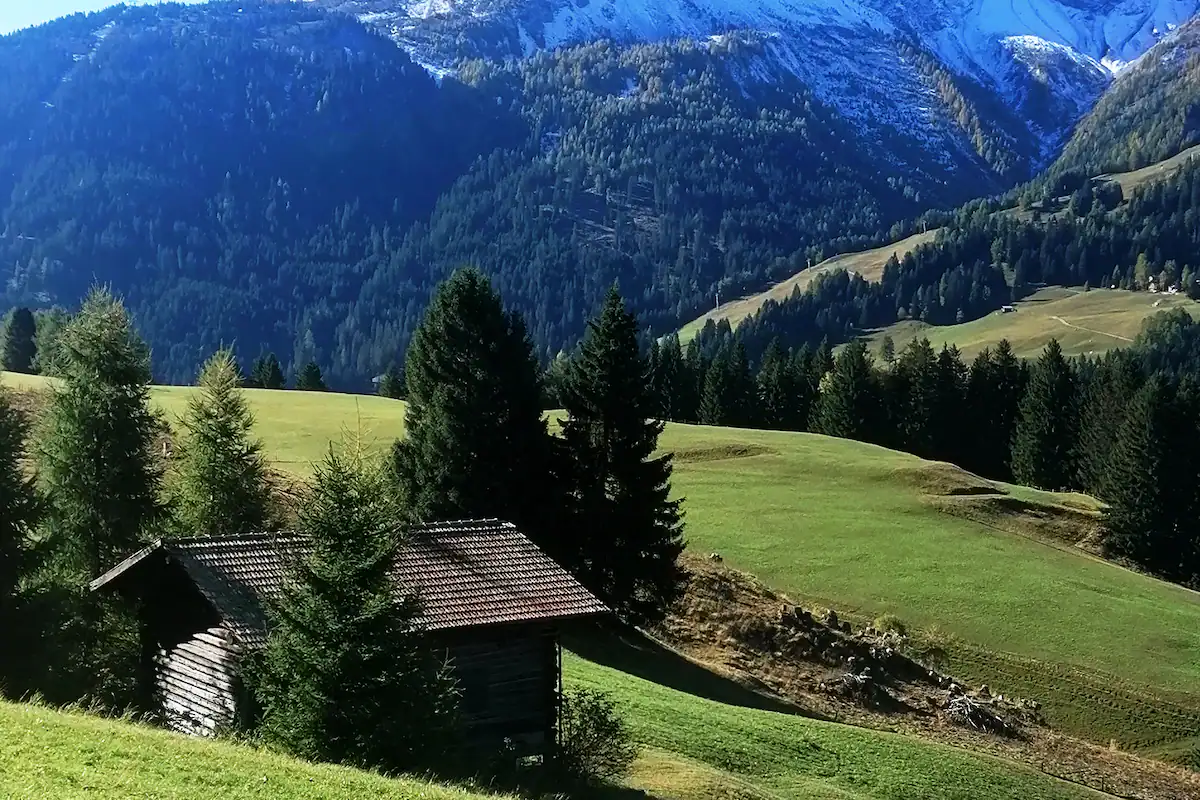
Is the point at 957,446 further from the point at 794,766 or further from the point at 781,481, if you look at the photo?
the point at 794,766

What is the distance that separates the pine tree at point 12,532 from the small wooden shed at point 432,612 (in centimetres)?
178

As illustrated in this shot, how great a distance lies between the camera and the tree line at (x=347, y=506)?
19312 millimetres

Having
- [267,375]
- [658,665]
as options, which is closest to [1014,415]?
[658,665]

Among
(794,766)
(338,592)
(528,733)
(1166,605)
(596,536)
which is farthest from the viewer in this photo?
(1166,605)

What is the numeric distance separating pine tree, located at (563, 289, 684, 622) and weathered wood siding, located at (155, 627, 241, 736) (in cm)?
1779

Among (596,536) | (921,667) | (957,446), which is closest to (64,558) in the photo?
(596,536)

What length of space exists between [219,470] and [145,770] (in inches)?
896

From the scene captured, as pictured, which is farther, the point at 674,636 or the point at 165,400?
the point at 165,400

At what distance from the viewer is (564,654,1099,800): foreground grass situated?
2630 centimetres

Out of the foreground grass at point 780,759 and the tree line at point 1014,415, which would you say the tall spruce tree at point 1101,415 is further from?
the foreground grass at point 780,759

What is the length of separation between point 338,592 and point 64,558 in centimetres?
1491

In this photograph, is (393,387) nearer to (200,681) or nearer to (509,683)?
(200,681)

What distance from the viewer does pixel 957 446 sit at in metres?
109

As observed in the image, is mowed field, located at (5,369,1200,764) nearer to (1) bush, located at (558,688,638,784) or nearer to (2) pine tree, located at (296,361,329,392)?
(1) bush, located at (558,688,638,784)
